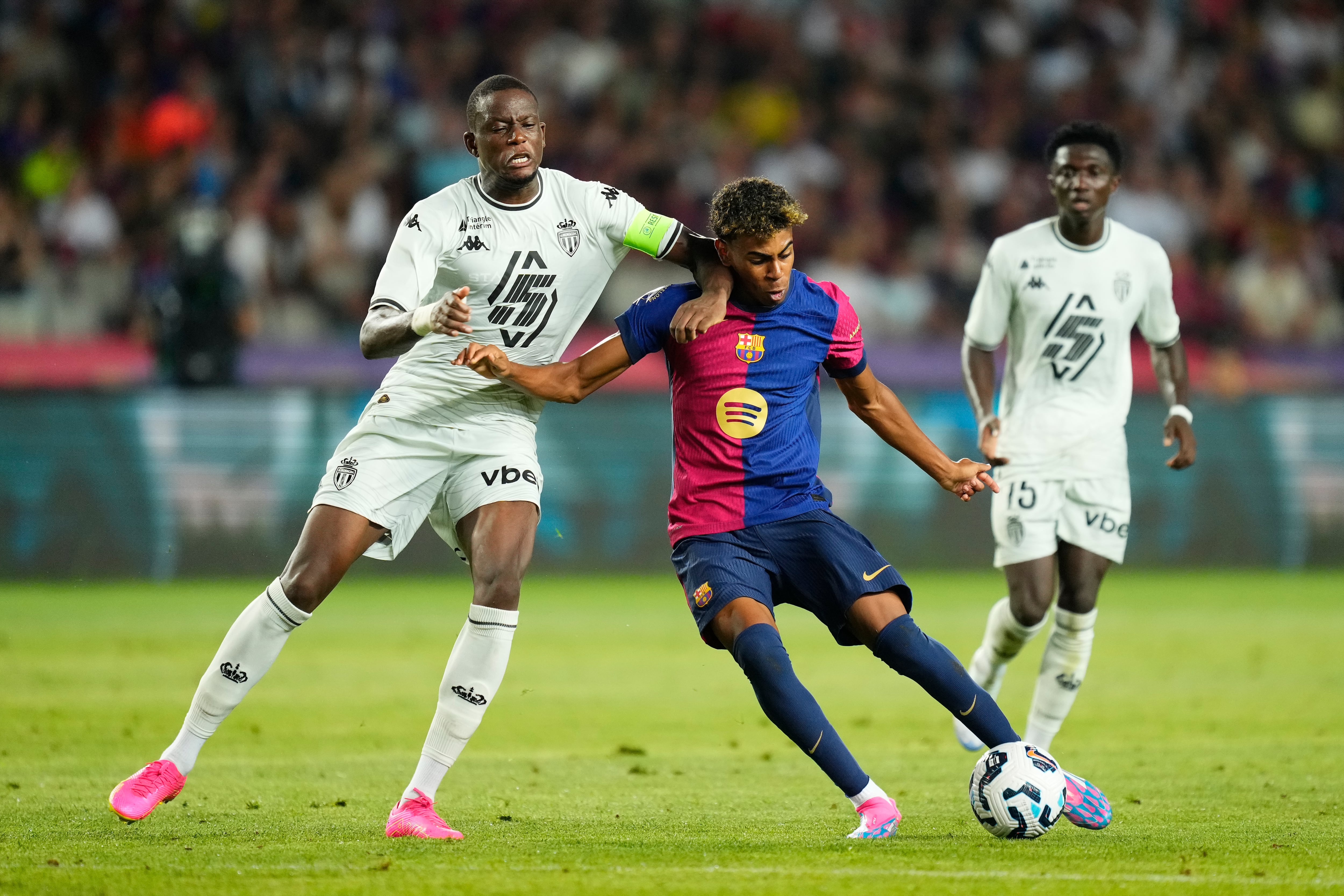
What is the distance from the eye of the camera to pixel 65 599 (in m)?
14.1

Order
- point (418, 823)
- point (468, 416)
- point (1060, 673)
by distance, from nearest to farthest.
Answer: point (418, 823), point (468, 416), point (1060, 673)

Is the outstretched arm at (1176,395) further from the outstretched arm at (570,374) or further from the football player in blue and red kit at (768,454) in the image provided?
the outstretched arm at (570,374)

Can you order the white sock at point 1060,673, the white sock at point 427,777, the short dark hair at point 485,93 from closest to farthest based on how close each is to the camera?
the white sock at point 427,777, the short dark hair at point 485,93, the white sock at point 1060,673

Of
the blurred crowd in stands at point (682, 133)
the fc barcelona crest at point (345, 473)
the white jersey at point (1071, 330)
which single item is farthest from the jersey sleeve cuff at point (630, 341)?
the blurred crowd in stands at point (682, 133)

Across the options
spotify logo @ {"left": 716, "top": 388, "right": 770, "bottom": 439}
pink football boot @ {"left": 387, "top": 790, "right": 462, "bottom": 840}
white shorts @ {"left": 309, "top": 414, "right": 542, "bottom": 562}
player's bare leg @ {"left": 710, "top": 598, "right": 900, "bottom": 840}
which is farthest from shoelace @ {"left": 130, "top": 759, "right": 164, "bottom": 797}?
spotify logo @ {"left": 716, "top": 388, "right": 770, "bottom": 439}

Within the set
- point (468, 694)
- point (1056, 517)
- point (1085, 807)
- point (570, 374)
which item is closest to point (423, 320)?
point (570, 374)

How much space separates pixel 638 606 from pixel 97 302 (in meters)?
6.48

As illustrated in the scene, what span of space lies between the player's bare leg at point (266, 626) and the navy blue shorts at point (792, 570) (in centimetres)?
124

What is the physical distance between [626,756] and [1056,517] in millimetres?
2303

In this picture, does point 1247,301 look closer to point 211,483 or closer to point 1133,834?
point 211,483

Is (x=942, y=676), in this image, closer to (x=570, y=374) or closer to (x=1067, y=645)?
(x=570, y=374)

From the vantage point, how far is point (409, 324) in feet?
19.2

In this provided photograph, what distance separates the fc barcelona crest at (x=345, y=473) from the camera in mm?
6258

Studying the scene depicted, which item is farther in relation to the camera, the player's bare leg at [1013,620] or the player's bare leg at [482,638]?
the player's bare leg at [1013,620]
